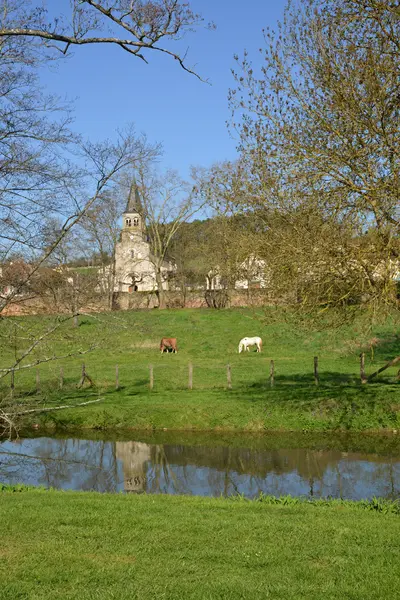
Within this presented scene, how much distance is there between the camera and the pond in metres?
14.4

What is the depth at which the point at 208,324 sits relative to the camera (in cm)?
4906

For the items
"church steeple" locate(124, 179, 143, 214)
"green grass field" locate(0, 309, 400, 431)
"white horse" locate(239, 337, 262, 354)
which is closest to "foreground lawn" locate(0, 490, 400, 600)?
"green grass field" locate(0, 309, 400, 431)

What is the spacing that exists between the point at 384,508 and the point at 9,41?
902 cm

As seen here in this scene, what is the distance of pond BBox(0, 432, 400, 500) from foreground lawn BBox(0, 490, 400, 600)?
456 cm

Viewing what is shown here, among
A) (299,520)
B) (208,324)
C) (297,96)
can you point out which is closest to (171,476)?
(299,520)

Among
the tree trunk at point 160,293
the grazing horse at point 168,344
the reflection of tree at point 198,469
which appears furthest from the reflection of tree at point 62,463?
the tree trunk at point 160,293

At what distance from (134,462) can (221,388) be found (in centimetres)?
897

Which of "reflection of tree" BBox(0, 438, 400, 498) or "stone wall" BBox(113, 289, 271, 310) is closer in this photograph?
"reflection of tree" BBox(0, 438, 400, 498)

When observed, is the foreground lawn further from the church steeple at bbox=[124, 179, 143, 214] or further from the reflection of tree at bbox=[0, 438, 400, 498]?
the church steeple at bbox=[124, 179, 143, 214]

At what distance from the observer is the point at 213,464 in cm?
1695

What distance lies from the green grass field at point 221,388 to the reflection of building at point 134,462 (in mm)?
2266

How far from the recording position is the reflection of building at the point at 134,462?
1492 centimetres

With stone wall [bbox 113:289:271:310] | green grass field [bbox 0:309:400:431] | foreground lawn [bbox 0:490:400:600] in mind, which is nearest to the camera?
foreground lawn [bbox 0:490:400:600]

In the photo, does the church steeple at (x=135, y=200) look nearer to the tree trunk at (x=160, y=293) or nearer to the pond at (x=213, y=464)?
the tree trunk at (x=160, y=293)
